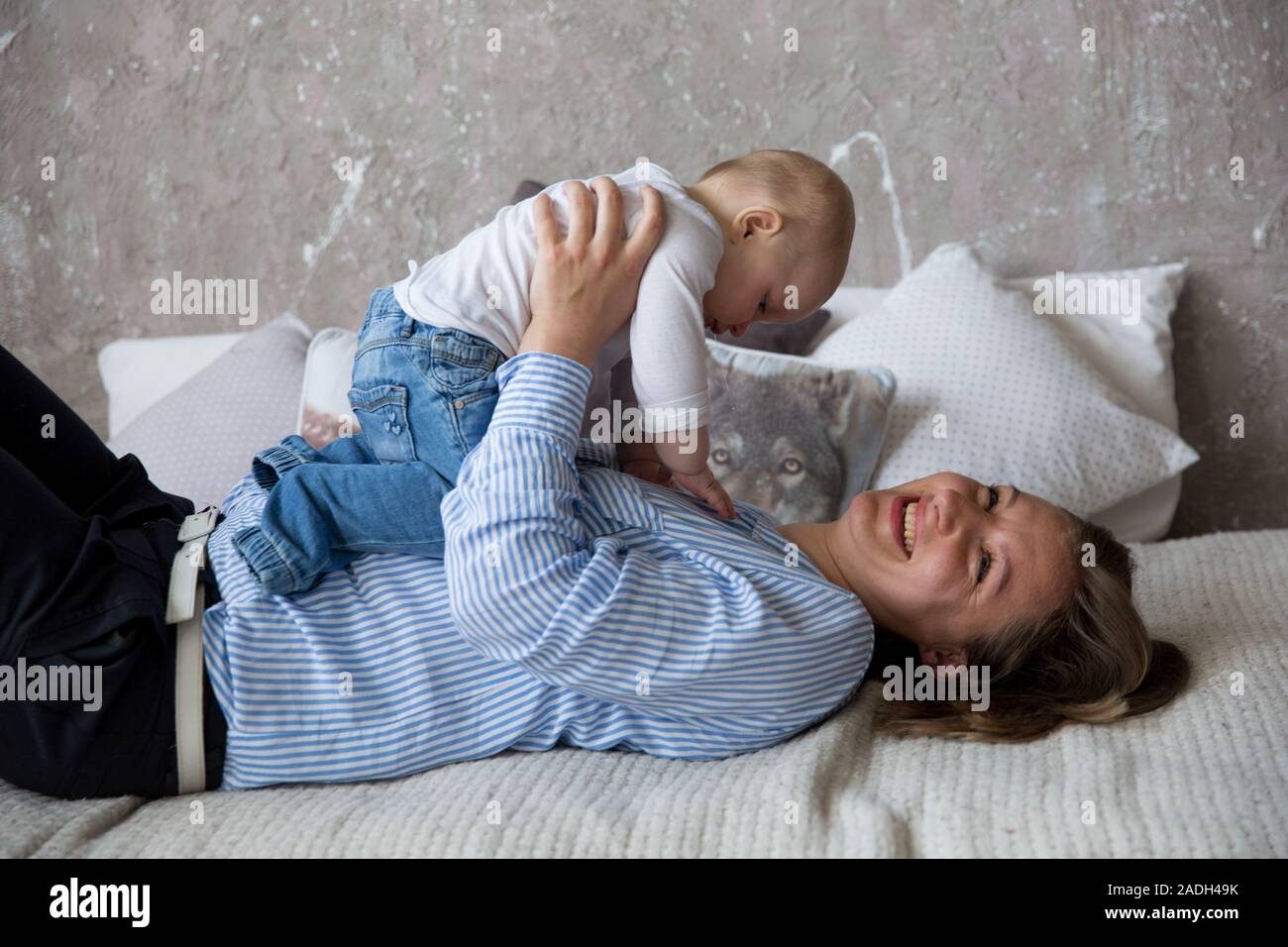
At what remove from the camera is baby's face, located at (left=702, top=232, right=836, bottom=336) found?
1.31 meters

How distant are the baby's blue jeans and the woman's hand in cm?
10

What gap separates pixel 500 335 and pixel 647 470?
33 centimetres

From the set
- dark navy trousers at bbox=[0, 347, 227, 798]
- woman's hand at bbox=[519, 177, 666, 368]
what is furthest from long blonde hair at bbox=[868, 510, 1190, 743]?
dark navy trousers at bbox=[0, 347, 227, 798]

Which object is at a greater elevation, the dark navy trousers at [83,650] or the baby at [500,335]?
the baby at [500,335]

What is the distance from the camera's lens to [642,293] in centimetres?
125

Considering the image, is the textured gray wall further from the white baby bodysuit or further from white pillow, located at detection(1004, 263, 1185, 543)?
the white baby bodysuit

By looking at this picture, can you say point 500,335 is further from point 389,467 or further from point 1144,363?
point 1144,363

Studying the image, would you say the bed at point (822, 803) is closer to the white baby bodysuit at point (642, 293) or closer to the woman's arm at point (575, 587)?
the woman's arm at point (575, 587)

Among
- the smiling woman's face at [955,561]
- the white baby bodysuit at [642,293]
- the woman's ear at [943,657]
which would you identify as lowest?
the woman's ear at [943,657]

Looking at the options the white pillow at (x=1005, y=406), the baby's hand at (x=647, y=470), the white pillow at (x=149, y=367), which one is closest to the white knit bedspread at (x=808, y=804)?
the baby's hand at (x=647, y=470)

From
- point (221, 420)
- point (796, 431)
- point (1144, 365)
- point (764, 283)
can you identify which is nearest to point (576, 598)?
point (764, 283)

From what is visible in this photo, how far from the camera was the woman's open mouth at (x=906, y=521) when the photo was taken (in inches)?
57.2

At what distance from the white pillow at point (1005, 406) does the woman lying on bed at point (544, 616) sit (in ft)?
1.64
